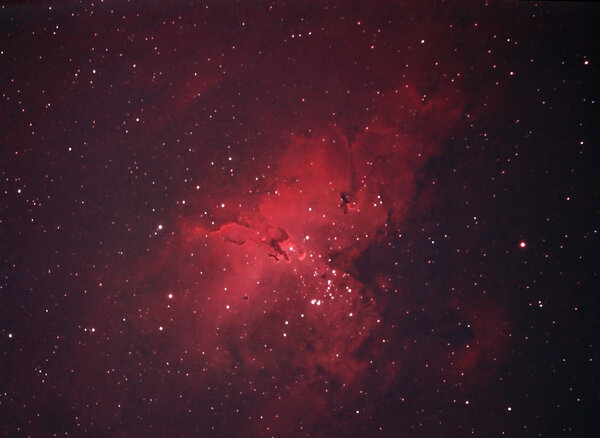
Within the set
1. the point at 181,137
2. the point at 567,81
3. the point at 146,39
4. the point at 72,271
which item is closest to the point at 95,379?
the point at 72,271

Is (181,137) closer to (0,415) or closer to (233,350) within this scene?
(233,350)

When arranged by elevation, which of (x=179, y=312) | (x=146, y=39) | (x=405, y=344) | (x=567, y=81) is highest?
(x=146, y=39)

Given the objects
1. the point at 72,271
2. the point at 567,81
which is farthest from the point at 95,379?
the point at 567,81

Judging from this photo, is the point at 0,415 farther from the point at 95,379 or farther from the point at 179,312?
the point at 179,312

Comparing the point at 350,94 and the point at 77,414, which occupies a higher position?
the point at 350,94

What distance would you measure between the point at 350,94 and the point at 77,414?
67cm

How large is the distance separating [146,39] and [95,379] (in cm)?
54

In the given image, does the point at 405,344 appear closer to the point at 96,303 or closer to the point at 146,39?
the point at 96,303

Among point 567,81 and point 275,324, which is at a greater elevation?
point 567,81

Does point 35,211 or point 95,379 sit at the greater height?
point 35,211

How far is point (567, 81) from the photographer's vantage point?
62 cm

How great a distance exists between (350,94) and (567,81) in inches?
12.8

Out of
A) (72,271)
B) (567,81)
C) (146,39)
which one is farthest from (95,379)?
(567,81)

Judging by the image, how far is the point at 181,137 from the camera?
2.11 ft
